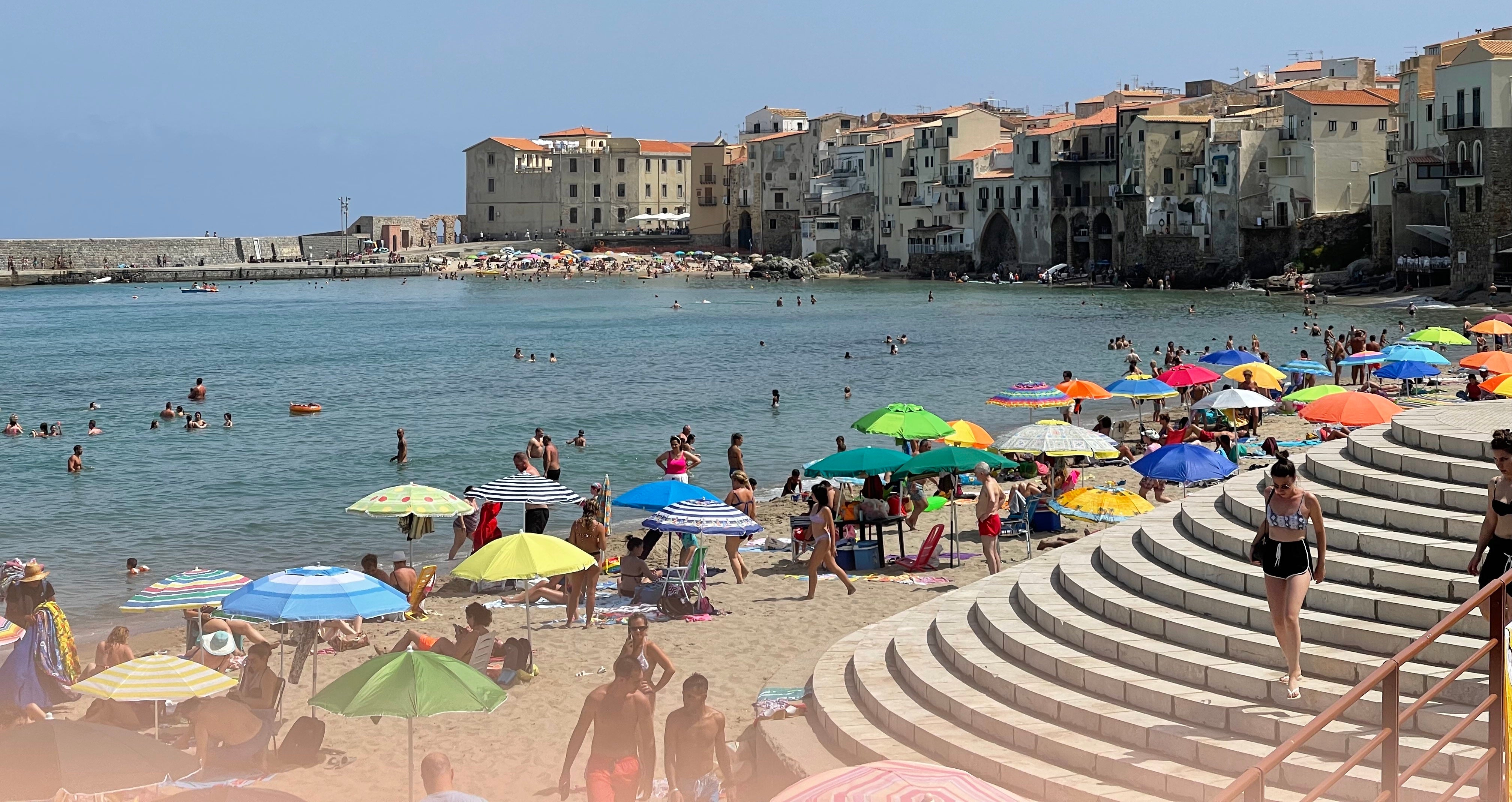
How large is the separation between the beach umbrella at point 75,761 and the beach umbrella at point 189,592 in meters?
5.28

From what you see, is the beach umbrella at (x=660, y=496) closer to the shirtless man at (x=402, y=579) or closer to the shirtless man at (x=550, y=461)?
the shirtless man at (x=402, y=579)

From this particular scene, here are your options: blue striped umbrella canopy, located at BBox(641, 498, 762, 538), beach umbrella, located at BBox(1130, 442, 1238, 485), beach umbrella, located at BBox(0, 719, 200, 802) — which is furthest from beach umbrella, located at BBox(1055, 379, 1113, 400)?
beach umbrella, located at BBox(0, 719, 200, 802)

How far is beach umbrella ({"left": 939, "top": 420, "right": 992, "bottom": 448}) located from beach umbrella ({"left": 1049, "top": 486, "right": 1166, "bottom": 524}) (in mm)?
4638

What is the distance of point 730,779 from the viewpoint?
8.90 m

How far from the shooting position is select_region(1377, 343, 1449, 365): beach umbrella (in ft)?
85.3

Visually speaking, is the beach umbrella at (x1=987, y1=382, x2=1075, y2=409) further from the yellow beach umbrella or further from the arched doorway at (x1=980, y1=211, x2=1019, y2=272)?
the arched doorway at (x1=980, y1=211, x2=1019, y2=272)

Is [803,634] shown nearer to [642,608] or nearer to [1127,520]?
[642,608]

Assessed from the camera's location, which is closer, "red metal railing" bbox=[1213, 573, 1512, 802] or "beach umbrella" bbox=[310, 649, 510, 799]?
"red metal railing" bbox=[1213, 573, 1512, 802]

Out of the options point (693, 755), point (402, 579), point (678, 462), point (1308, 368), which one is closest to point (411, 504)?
point (402, 579)

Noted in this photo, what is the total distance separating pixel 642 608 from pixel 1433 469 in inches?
293

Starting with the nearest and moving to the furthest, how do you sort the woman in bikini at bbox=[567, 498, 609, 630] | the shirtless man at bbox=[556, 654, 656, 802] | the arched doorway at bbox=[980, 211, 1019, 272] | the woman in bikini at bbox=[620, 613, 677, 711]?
the shirtless man at bbox=[556, 654, 656, 802]
the woman in bikini at bbox=[620, 613, 677, 711]
the woman in bikini at bbox=[567, 498, 609, 630]
the arched doorway at bbox=[980, 211, 1019, 272]

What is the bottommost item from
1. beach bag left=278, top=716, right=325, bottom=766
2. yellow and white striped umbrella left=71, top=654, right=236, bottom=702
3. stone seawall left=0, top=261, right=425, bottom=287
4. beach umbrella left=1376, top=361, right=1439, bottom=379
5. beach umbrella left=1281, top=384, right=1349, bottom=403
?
beach bag left=278, top=716, right=325, bottom=766

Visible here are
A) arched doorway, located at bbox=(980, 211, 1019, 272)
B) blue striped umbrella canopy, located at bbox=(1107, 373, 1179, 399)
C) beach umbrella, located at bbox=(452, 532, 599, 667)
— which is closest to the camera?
beach umbrella, located at bbox=(452, 532, 599, 667)

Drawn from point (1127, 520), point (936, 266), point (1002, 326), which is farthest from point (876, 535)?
point (936, 266)
